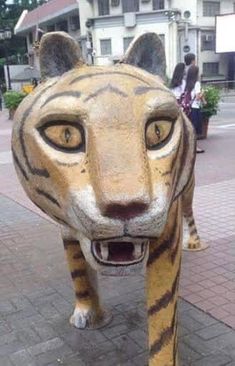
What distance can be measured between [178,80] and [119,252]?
731 centimetres

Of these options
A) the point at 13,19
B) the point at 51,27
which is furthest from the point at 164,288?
the point at 13,19

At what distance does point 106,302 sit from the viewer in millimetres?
3596

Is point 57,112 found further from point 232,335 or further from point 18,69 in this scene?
point 18,69

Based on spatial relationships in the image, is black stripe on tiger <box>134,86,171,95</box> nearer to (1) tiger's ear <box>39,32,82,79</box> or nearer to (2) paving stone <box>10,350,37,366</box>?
(1) tiger's ear <box>39,32,82,79</box>

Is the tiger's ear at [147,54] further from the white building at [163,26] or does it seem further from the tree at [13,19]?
the tree at [13,19]

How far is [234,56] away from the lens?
3688cm

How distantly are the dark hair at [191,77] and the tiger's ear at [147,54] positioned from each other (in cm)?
672

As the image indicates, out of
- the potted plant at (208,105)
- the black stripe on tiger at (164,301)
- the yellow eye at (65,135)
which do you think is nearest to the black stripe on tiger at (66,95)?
the yellow eye at (65,135)

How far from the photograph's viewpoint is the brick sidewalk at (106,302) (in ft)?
9.62

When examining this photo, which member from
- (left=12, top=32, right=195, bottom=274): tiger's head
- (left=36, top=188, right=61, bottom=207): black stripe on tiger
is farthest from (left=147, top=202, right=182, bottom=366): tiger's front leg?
(left=36, top=188, right=61, bottom=207): black stripe on tiger

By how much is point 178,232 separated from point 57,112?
91cm

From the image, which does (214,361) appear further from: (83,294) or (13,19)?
(13,19)

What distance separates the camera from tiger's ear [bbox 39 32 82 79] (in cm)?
209

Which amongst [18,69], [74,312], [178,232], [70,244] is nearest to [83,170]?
[178,232]
